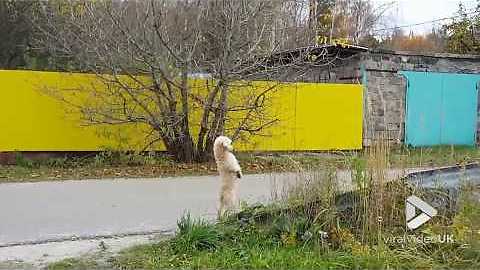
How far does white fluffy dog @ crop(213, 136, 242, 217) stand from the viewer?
276 inches

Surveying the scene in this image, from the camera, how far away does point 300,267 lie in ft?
17.5

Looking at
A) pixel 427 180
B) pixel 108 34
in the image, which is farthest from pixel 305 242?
pixel 108 34

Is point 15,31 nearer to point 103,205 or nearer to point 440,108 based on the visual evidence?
point 103,205

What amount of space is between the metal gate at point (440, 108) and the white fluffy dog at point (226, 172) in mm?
12071

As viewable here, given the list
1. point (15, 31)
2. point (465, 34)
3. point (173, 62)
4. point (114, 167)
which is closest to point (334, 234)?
point (173, 62)

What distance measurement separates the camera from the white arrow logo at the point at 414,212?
19.7ft

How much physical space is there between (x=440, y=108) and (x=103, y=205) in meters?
13.2

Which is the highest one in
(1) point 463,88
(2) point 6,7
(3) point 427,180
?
(2) point 6,7

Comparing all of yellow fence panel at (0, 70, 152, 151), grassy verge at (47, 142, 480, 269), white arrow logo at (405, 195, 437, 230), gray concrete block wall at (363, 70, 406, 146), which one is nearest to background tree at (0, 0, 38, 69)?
yellow fence panel at (0, 70, 152, 151)

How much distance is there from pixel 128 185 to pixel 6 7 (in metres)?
10.9

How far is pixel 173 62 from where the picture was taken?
12.5m

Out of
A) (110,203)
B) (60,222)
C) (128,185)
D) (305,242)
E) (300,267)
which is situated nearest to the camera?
(300,267)

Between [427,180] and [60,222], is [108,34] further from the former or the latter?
[427,180]

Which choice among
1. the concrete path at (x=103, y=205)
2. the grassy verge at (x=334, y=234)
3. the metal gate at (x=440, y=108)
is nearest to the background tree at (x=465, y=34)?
the metal gate at (x=440, y=108)
